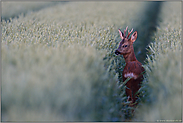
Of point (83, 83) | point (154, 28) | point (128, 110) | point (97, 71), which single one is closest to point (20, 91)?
point (83, 83)

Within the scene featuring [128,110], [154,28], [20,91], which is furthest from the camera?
[154,28]

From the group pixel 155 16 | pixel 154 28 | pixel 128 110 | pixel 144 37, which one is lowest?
pixel 128 110

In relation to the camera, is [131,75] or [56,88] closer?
[56,88]

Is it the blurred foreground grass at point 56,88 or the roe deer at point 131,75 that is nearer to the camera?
the blurred foreground grass at point 56,88

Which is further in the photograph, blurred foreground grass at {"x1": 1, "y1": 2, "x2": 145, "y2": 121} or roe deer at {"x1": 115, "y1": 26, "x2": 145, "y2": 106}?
roe deer at {"x1": 115, "y1": 26, "x2": 145, "y2": 106}

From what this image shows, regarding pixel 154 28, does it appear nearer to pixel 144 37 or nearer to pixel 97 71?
pixel 144 37

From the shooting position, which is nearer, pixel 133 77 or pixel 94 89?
pixel 94 89

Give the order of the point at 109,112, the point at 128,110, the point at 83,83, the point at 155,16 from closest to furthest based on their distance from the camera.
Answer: the point at 83,83
the point at 109,112
the point at 128,110
the point at 155,16

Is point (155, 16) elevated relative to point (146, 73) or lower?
elevated

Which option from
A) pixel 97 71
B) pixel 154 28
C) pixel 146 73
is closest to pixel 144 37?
pixel 154 28

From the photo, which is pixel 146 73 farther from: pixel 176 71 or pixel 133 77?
pixel 176 71
